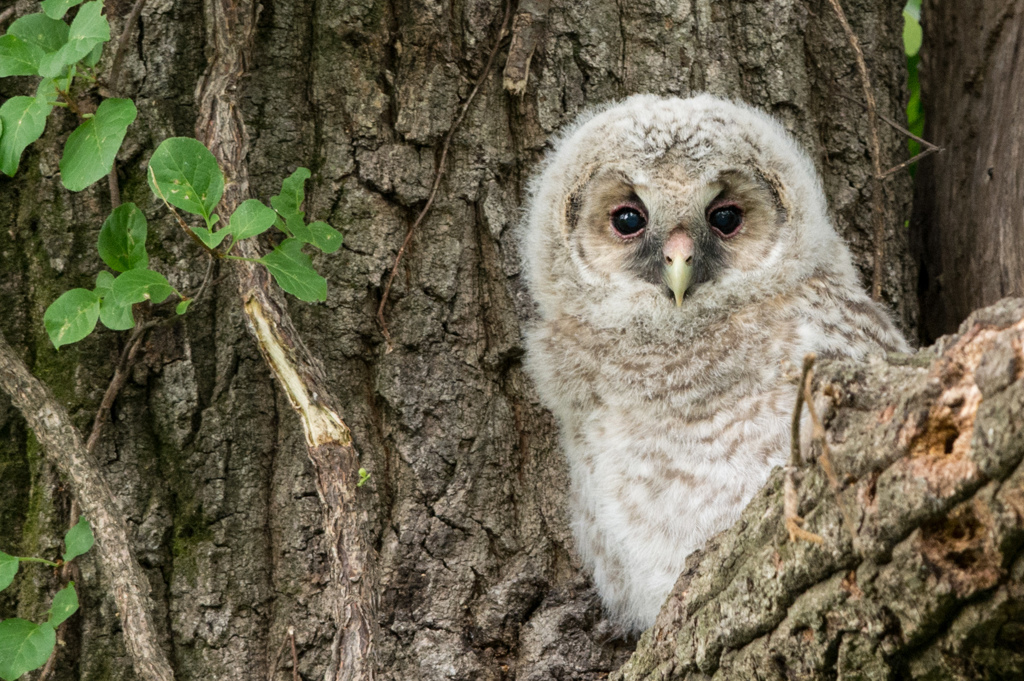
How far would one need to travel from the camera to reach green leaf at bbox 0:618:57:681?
170 centimetres

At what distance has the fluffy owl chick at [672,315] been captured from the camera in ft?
6.01

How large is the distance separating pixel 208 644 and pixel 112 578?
259 mm

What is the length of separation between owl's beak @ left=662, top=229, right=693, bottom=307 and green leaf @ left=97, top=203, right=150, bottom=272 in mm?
1076

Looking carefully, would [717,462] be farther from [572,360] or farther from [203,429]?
[203,429]

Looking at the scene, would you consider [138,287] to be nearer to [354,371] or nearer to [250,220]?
[250,220]

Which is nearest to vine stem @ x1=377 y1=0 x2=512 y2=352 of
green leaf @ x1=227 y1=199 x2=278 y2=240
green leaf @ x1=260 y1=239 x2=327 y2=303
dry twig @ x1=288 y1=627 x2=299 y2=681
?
green leaf @ x1=260 y1=239 x2=327 y2=303

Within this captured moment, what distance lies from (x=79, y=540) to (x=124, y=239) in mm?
610

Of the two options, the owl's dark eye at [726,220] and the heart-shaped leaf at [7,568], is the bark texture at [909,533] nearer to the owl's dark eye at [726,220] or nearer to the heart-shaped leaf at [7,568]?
the owl's dark eye at [726,220]

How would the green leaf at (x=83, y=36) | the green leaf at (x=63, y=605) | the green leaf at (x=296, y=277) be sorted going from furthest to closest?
the green leaf at (x=63, y=605)
the green leaf at (x=296, y=277)
the green leaf at (x=83, y=36)

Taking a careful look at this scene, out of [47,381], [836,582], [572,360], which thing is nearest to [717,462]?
[572,360]

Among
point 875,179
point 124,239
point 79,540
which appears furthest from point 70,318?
point 875,179

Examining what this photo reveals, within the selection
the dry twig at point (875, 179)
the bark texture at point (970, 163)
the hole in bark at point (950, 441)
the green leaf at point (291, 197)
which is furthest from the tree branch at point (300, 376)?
the bark texture at point (970, 163)

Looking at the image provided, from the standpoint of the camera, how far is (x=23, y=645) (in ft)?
5.65

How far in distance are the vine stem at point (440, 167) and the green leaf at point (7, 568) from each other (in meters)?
0.85
